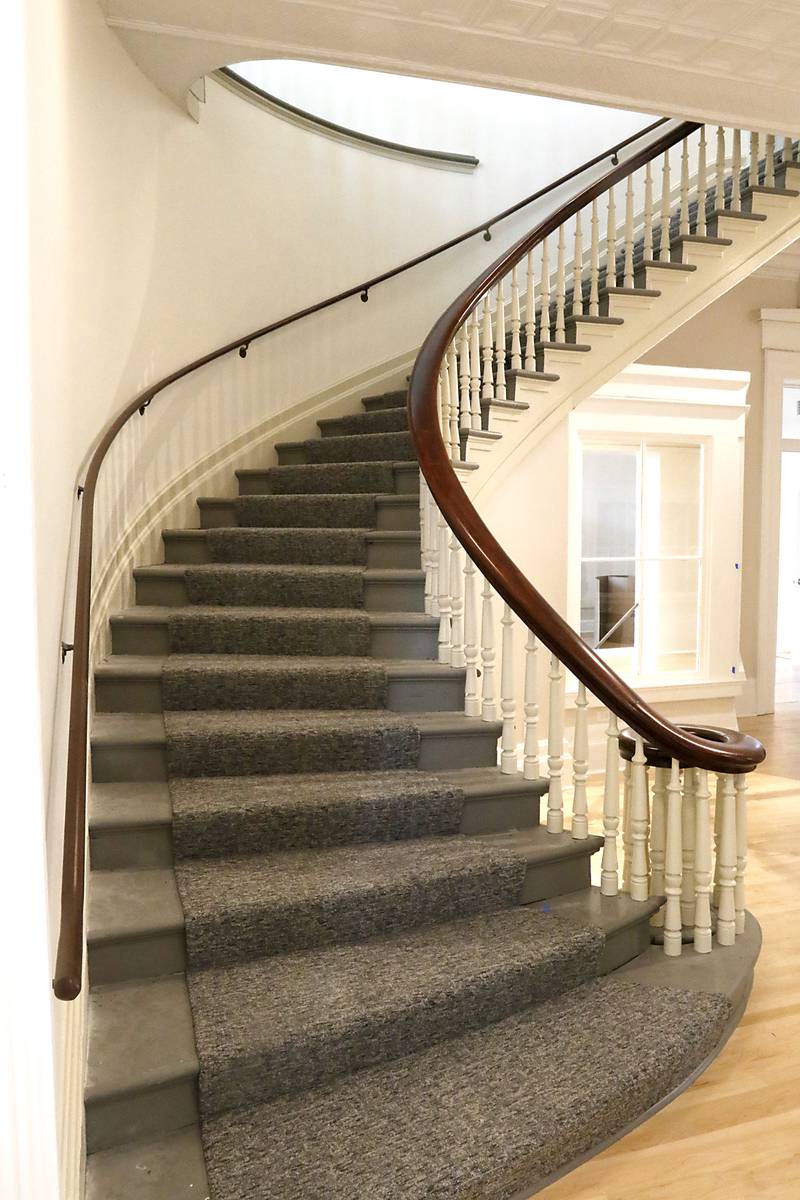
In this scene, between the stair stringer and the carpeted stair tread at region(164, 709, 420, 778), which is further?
the stair stringer

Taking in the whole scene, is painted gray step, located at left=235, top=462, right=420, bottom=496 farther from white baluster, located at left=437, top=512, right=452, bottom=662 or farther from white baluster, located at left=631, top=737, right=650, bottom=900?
white baluster, located at left=631, top=737, right=650, bottom=900

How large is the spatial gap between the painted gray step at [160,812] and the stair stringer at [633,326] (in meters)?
1.84

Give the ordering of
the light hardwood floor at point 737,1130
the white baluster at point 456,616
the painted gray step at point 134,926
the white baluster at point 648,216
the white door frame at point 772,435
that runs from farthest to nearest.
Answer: the white door frame at point 772,435
the white baluster at point 648,216
the white baluster at point 456,616
the painted gray step at point 134,926
the light hardwood floor at point 737,1130

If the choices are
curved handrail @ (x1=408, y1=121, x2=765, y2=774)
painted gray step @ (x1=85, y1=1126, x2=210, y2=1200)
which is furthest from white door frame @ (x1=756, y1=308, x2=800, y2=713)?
painted gray step @ (x1=85, y1=1126, x2=210, y2=1200)

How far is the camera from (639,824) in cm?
259

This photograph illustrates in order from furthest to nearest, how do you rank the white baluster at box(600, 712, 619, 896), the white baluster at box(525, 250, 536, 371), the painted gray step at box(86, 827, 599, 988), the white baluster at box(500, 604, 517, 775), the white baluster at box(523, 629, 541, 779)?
the white baluster at box(525, 250, 536, 371) → the white baluster at box(500, 604, 517, 775) → the white baluster at box(523, 629, 541, 779) → the white baluster at box(600, 712, 619, 896) → the painted gray step at box(86, 827, 599, 988)

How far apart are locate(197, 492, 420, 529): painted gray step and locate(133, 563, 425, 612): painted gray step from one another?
47 cm

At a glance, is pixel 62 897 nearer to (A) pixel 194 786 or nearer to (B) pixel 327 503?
(A) pixel 194 786

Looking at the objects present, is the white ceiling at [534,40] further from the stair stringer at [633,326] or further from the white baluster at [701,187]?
the stair stringer at [633,326]

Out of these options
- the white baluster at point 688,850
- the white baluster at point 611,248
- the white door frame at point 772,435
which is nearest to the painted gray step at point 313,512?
the white baluster at point 611,248

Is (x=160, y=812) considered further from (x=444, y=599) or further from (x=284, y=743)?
(x=444, y=599)

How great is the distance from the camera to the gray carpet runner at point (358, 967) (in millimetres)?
1789

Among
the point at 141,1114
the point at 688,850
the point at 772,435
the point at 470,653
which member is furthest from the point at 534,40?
the point at 772,435

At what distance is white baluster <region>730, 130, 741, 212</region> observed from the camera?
4105 mm
